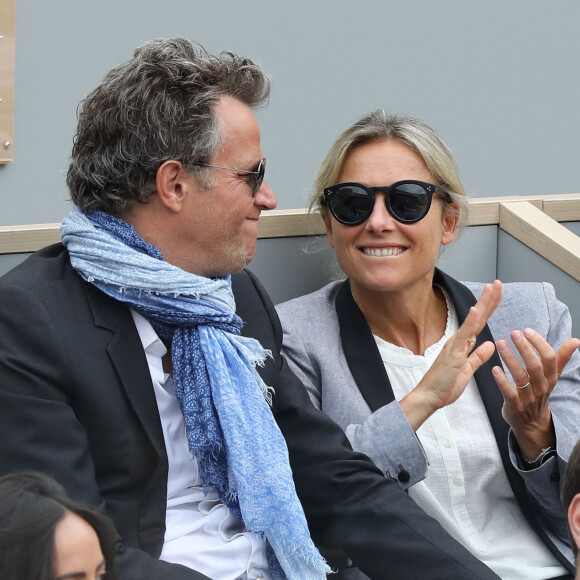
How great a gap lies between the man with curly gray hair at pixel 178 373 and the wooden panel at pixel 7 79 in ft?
6.79

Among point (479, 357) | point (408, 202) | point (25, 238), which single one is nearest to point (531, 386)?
point (479, 357)

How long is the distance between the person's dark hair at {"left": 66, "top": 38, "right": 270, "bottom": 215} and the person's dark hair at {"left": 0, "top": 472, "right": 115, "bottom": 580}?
80 centimetres

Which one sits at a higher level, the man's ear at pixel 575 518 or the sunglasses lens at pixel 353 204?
the sunglasses lens at pixel 353 204

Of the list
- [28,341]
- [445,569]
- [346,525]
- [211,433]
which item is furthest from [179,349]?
[445,569]

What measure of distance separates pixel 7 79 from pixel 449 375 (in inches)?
95.1

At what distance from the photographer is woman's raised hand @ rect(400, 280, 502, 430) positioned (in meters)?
2.43

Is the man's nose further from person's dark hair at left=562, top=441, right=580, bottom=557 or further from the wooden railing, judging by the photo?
person's dark hair at left=562, top=441, right=580, bottom=557

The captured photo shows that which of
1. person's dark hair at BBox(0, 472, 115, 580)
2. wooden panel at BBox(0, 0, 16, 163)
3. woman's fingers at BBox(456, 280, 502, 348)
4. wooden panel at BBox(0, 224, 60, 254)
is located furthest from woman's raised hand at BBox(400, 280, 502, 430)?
wooden panel at BBox(0, 0, 16, 163)

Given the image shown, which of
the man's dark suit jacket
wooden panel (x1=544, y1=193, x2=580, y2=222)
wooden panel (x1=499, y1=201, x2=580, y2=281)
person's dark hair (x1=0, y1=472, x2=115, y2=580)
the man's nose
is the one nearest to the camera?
person's dark hair (x1=0, y1=472, x2=115, y2=580)

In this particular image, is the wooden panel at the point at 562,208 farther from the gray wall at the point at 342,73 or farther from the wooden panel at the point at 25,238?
the wooden panel at the point at 25,238

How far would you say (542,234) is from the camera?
3072 millimetres

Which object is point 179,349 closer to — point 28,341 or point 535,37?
point 28,341

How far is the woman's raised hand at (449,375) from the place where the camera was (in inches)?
95.6

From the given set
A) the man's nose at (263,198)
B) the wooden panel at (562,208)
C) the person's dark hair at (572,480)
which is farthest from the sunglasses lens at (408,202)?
the person's dark hair at (572,480)
